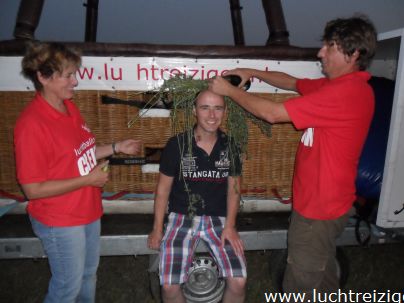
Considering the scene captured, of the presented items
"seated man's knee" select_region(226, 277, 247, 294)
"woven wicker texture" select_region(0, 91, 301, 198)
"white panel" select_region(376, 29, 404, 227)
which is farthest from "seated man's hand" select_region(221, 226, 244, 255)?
"white panel" select_region(376, 29, 404, 227)

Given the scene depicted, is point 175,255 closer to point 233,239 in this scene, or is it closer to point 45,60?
point 233,239

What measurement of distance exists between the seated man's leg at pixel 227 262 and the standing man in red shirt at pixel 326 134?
409 millimetres

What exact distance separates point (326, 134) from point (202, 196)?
1103 millimetres

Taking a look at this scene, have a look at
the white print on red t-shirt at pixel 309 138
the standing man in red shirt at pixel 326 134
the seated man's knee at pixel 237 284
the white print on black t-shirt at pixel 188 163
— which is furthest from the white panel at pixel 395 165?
the white print on black t-shirt at pixel 188 163

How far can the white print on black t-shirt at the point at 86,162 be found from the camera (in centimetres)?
218

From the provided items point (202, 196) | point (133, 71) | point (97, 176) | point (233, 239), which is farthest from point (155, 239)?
point (133, 71)

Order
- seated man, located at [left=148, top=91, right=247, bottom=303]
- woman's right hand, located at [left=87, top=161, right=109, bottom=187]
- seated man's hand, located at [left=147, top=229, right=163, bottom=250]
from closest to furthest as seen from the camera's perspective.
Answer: woman's right hand, located at [left=87, top=161, right=109, bottom=187]
seated man, located at [left=148, top=91, right=247, bottom=303]
seated man's hand, located at [left=147, top=229, right=163, bottom=250]

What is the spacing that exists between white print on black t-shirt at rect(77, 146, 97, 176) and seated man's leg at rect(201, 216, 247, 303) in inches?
40.7

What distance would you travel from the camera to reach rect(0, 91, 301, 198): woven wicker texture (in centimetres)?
279

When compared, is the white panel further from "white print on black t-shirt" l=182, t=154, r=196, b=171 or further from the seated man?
"white print on black t-shirt" l=182, t=154, r=196, b=171

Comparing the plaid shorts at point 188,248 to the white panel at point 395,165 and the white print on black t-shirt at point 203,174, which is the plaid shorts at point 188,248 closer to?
the white print on black t-shirt at point 203,174

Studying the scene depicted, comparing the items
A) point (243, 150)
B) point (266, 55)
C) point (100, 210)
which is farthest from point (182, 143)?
point (266, 55)

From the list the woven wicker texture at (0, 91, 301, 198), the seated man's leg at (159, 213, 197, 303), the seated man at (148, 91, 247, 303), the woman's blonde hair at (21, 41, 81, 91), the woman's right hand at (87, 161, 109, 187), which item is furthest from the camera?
the woven wicker texture at (0, 91, 301, 198)

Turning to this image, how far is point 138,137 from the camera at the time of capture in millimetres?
2953
